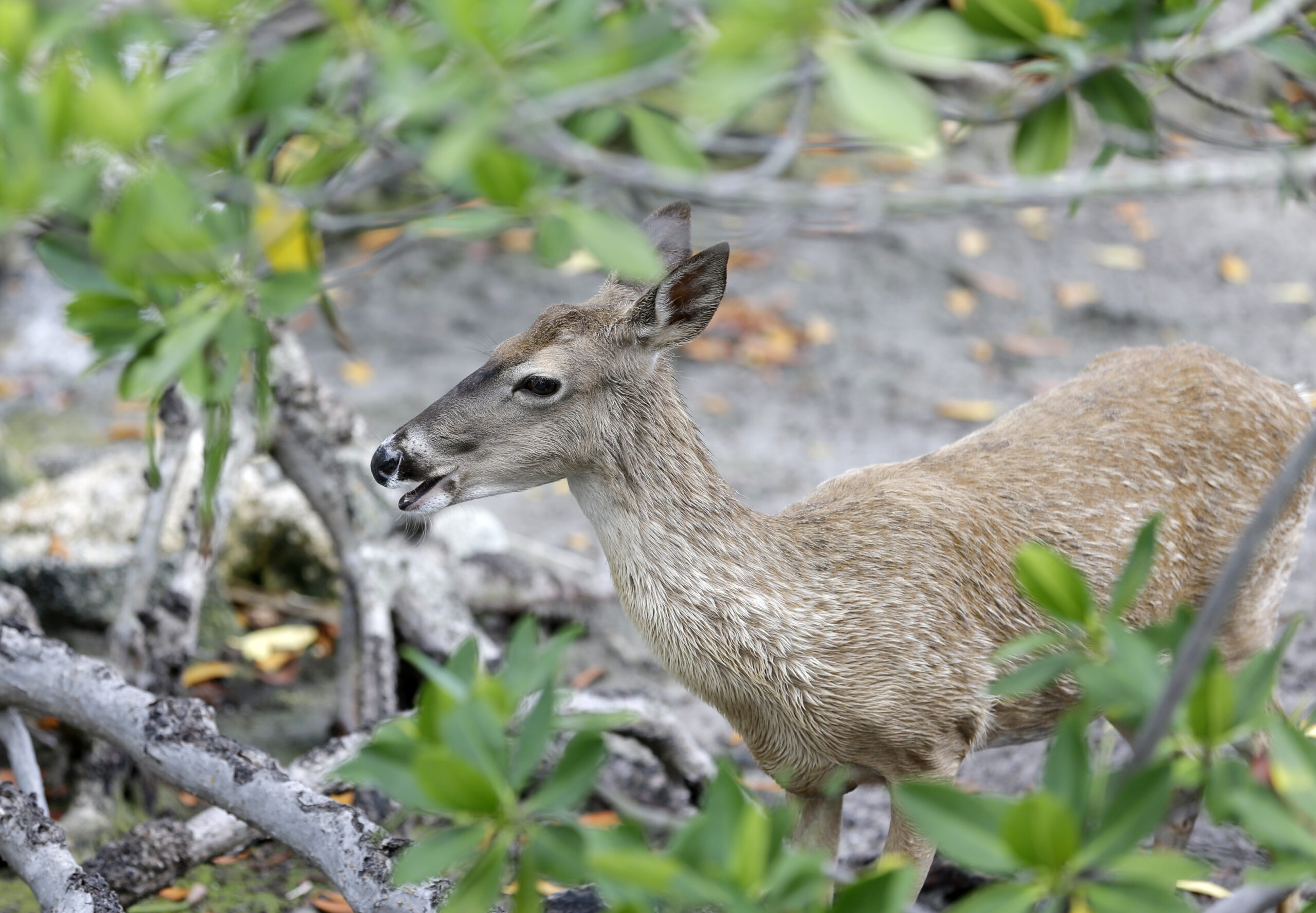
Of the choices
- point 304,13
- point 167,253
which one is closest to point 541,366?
point 304,13

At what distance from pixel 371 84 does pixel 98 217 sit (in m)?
0.46

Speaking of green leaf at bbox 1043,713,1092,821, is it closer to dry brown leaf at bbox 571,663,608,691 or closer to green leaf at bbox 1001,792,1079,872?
green leaf at bbox 1001,792,1079,872

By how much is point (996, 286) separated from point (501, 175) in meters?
7.56

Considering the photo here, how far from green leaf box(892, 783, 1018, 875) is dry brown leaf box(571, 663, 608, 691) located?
3.64 meters

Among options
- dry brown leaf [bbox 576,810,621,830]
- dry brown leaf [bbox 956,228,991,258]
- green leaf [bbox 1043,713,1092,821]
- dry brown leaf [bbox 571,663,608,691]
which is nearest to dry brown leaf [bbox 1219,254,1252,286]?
dry brown leaf [bbox 956,228,991,258]

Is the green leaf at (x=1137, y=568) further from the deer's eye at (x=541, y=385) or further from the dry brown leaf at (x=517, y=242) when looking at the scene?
the dry brown leaf at (x=517, y=242)

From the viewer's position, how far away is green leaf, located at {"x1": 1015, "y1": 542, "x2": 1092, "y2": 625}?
1.80m

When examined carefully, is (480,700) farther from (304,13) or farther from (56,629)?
(56,629)

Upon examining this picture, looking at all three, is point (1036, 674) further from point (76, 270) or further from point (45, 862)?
point (45, 862)

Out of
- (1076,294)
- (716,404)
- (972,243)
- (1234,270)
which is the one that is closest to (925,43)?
(716,404)

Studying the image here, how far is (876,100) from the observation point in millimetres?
1433

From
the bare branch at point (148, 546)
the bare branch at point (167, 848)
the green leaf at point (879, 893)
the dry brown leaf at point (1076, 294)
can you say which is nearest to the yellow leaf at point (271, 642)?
the bare branch at point (148, 546)

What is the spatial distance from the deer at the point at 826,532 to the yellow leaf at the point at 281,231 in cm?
134

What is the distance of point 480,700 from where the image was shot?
169 cm
